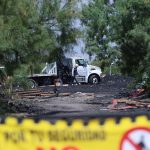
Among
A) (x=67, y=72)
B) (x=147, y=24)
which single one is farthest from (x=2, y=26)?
(x=67, y=72)

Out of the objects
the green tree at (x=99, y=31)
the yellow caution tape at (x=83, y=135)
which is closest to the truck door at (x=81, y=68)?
the green tree at (x=99, y=31)

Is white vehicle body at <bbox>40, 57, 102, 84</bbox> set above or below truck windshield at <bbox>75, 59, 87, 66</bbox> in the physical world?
below

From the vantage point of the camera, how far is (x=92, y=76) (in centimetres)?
5012

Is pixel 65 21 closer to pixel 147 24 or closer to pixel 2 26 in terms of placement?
pixel 147 24

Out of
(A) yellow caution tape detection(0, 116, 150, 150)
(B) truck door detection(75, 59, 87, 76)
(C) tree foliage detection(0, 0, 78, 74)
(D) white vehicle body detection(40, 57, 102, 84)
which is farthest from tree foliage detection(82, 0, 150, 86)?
(A) yellow caution tape detection(0, 116, 150, 150)

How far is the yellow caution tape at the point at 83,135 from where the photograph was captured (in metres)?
4.35

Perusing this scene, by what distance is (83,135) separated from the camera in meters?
4.36

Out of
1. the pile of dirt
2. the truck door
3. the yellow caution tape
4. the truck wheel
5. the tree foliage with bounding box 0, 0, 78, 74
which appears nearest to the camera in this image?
the yellow caution tape

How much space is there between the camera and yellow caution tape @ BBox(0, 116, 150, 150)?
14.3ft

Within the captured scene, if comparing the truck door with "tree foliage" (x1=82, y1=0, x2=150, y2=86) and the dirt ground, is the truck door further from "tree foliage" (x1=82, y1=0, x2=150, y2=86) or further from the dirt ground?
the dirt ground

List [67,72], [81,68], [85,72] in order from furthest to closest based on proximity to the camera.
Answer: [85,72]
[81,68]
[67,72]

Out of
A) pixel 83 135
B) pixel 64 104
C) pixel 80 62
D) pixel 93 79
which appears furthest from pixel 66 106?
pixel 93 79

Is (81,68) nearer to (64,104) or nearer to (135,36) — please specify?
(135,36)

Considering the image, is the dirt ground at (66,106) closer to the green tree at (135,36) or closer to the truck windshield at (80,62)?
the green tree at (135,36)
